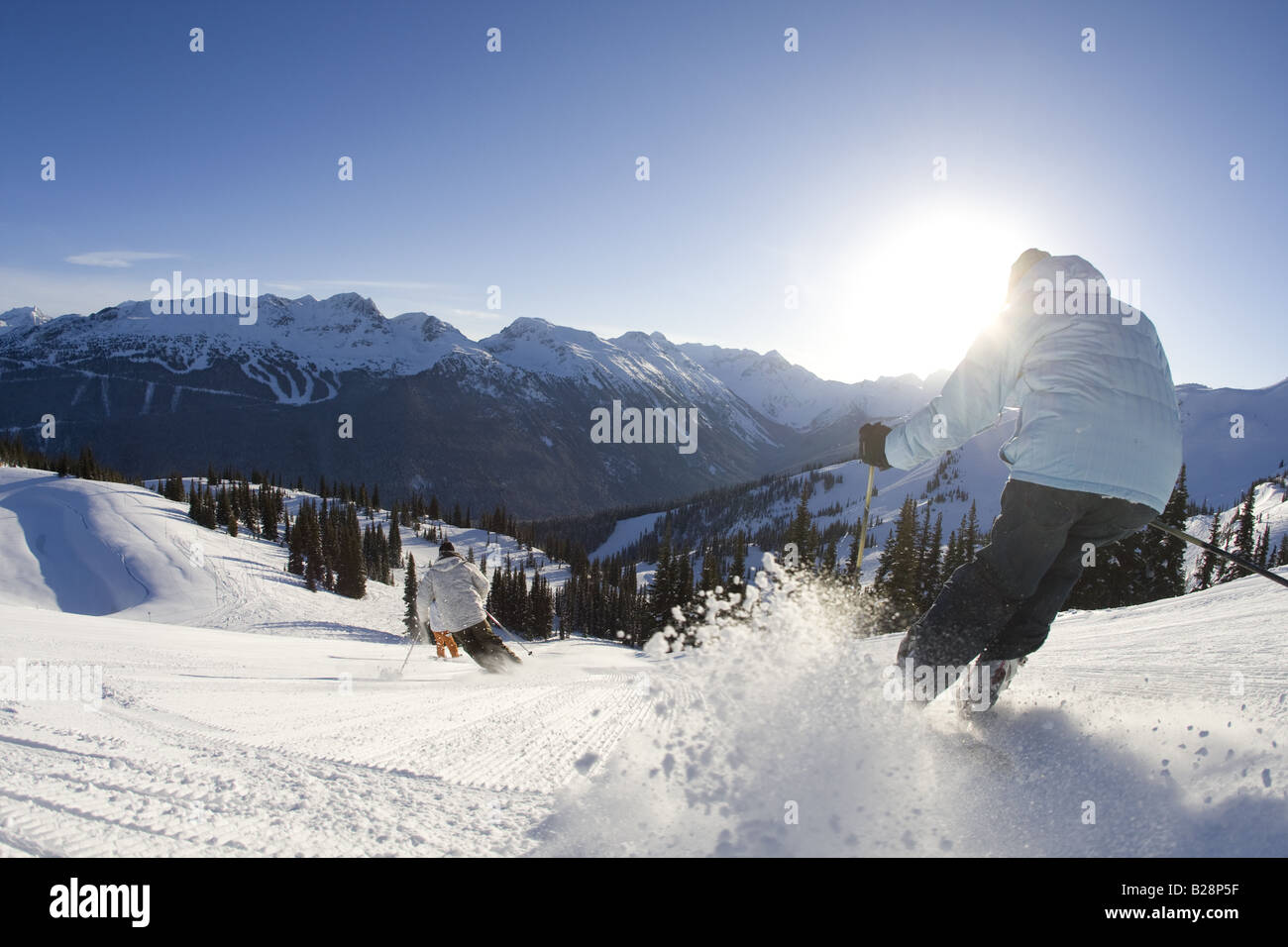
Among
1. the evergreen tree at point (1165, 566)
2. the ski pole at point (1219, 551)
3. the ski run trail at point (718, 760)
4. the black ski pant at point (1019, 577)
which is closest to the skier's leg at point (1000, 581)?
the black ski pant at point (1019, 577)

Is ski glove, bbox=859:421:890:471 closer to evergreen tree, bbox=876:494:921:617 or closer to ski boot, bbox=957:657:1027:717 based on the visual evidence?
ski boot, bbox=957:657:1027:717

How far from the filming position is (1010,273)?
374 centimetres

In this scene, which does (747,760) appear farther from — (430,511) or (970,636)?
(430,511)

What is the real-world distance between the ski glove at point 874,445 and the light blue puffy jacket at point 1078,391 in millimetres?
658

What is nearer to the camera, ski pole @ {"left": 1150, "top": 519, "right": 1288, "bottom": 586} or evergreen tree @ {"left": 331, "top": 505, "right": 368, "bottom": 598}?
ski pole @ {"left": 1150, "top": 519, "right": 1288, "bottom": 586}

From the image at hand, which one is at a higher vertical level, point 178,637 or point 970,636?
point 970,636

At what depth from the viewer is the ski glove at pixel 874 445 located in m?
4.12

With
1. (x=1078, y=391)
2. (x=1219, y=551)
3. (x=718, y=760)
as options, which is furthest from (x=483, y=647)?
(x=1219, y=551)

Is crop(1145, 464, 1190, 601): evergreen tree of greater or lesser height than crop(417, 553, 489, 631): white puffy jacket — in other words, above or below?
below

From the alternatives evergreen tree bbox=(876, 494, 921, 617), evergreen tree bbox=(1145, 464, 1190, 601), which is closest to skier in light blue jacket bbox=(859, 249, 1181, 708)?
evergreen tree bbox=(876, 494, 921, 617)

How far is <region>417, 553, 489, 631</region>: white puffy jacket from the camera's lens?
9406 millimetres

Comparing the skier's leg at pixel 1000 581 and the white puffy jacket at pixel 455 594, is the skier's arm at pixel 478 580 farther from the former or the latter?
the skier's leg at pixel 1000 581
